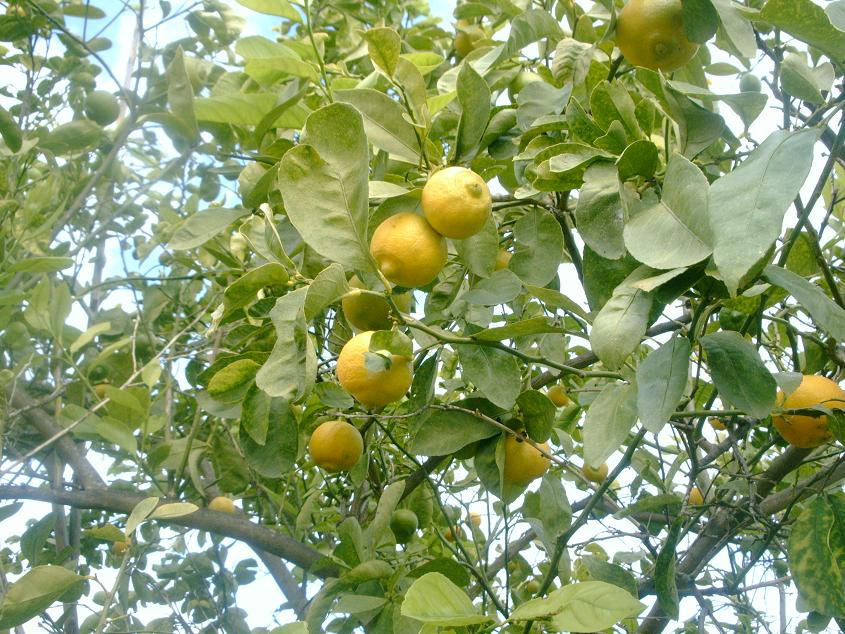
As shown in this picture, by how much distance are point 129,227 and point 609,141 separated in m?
2.10

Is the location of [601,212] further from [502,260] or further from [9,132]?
[9,132]

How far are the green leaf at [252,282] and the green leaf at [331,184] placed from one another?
87 millimetres

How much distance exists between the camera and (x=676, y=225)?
0.64 metres

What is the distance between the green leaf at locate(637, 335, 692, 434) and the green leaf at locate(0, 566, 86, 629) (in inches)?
29.3

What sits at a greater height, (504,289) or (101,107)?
(101,107)

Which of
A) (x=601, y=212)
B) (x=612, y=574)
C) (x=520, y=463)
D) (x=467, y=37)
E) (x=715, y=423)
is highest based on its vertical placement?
(x=467, y=37)

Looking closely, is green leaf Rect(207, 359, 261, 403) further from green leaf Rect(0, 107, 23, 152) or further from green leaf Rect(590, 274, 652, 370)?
green leaf Rect(0, 107, 23, 152)

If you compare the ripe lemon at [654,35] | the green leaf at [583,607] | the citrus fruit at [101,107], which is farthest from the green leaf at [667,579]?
the citrus fruit at [101,107]

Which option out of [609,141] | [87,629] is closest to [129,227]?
[87,629]

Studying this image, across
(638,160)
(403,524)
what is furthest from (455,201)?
(403,524)

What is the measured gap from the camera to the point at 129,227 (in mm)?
2541

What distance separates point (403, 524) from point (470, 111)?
0.82m

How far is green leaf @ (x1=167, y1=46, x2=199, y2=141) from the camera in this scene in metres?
1.06

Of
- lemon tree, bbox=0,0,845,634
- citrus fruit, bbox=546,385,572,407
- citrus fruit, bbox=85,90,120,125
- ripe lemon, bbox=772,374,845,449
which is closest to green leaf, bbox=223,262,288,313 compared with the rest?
lemon tree, bbox=0,0,845,634
